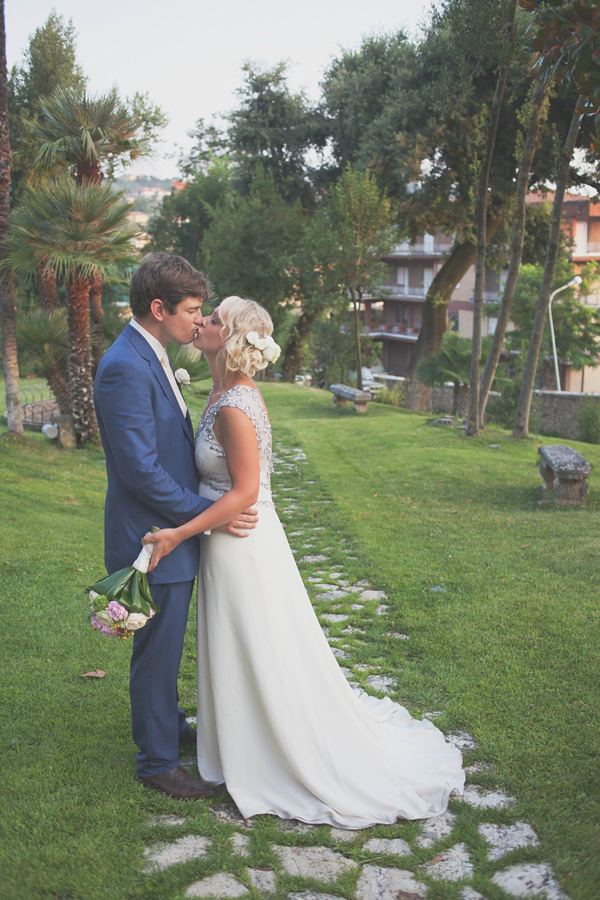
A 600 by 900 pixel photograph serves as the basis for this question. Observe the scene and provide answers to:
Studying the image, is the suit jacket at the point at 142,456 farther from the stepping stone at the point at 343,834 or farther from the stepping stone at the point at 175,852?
the stepping stone at the point at 343,834

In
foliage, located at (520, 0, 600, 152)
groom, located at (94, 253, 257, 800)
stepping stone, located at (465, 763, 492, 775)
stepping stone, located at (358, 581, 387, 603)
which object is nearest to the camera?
groom, located at (94, 253, 257, 800)

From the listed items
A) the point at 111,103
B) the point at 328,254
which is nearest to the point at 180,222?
the point at 328,254

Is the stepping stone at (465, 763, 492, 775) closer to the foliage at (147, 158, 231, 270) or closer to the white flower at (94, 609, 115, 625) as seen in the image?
the white flower at (94, 609, 115, 625)

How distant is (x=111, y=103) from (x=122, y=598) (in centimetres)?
1056

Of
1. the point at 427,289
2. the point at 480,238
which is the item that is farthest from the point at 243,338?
the point at 427,289

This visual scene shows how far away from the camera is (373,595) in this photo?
624 centimetres

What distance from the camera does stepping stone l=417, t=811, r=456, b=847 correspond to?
3.05 meters

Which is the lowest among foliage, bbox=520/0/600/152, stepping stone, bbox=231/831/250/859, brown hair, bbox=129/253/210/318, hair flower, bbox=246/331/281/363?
stepping stone, bbox=231/831/250/859

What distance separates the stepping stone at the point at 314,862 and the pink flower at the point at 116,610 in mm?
1008

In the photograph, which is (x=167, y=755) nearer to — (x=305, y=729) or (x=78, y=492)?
(x=305, y=729)

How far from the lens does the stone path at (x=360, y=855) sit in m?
2.72

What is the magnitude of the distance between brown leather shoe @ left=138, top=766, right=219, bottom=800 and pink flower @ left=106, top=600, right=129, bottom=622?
0.81m

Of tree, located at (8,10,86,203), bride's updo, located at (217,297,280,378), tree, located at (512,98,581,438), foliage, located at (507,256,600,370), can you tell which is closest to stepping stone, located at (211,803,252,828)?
bride's updo, located at (217,297,280,378)

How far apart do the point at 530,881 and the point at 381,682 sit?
1.83 metres
